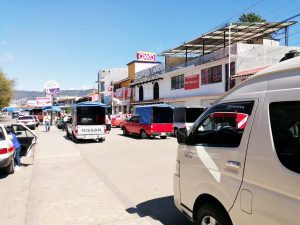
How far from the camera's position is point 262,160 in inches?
123

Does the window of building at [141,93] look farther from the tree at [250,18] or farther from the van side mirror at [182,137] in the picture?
the van side mirror at [182,137]

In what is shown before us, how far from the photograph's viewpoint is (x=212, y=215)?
3922 millimetres

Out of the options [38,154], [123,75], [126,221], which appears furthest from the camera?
[123,75]

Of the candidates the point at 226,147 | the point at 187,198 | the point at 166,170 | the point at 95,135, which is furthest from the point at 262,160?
the point at 95,135

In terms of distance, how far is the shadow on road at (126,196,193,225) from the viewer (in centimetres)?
572

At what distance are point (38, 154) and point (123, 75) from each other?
2481 inches

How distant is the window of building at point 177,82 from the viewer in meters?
36.4

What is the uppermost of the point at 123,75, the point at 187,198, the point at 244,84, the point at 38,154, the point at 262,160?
the point at 123,75

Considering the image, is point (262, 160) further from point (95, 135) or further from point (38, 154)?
point (95, 135)

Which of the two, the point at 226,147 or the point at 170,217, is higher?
the point at 226,147

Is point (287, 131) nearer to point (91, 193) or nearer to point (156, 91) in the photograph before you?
point (91, 193)

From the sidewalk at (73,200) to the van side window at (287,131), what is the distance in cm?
324

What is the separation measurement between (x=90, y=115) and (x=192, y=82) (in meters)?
14.4

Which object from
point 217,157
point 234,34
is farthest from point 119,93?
point 217,157
